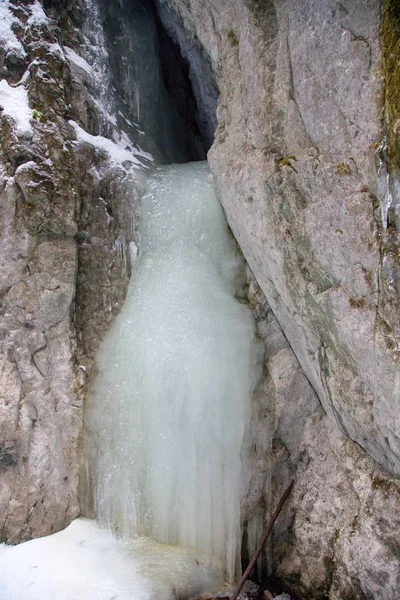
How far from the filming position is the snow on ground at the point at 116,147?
5935 millimetres

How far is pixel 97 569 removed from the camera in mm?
4340

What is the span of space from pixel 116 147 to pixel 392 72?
4.12 metres

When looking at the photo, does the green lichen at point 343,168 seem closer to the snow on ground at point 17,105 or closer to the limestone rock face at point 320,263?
the limestone rock face at point 320,263

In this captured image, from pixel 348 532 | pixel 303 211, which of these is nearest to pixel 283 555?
pixel 348 532

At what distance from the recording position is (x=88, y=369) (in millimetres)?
5297

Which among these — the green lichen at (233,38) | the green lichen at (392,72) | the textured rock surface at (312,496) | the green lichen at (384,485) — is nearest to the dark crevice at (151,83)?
the green lichen at (233,38)

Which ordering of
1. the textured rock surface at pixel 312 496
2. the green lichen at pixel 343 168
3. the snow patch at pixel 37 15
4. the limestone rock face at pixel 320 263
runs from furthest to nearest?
the snow patch at pixel 37 15 < the textured rock surface at pixel 312 496 < the green lichen at pixel 343 168 < the limestone rock face at pixel 320 263

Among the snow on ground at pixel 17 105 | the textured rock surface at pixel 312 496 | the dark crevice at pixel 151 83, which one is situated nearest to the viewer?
the textured rock surface at pixel 312 496

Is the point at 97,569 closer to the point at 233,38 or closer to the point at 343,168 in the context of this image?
the point at 343,168

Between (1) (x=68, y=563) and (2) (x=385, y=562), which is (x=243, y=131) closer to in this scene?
(2) (x=385, y=562)

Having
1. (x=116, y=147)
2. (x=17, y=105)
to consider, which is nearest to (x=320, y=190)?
(x=116, y=147)

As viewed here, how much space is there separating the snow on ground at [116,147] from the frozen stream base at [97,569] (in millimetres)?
4565

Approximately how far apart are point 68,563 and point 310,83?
484cm

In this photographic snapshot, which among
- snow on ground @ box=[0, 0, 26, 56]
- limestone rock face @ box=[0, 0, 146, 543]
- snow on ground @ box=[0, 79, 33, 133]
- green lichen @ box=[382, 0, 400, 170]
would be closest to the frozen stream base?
limestone rock face @ box=[0, 0, 146, 543]
